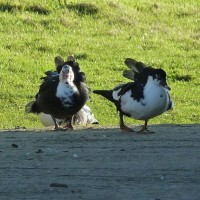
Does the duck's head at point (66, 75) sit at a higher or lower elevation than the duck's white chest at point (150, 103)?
lower

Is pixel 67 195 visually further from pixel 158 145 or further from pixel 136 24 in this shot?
pixel 136 24

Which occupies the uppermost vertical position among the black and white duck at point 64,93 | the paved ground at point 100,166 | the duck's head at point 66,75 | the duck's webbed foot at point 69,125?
the paved ground at point 100,166

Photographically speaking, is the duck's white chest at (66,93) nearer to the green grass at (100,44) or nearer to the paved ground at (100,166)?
the paved ground at (100,166)

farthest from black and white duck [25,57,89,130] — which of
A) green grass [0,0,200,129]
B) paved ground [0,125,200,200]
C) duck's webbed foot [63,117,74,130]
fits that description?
green grass [0,0,200,129]

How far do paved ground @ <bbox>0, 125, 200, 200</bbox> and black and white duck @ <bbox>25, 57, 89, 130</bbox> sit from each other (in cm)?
90

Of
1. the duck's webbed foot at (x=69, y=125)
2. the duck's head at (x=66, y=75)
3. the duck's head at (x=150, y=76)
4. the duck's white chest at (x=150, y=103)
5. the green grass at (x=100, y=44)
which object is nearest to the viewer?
the duck's white chest at (x=150, y=103)

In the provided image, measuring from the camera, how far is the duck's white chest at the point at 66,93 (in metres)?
14.1

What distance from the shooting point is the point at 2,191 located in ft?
28.6

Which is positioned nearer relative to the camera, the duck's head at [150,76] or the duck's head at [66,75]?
the duck's head at [150,76]

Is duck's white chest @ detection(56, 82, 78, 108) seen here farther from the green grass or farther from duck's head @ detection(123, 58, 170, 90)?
the green grass

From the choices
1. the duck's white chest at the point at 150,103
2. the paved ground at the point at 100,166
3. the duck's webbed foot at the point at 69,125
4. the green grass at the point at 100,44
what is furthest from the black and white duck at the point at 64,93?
the green grass at the point at 100,44

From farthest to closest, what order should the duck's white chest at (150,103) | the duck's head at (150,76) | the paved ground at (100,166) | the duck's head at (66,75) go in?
the duck's head at (66,75) → the duck's head at (150,76) → the duck's white chest at (150,103) → the paved ground at (100,166)

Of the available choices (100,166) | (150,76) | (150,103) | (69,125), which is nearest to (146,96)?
(150,103)

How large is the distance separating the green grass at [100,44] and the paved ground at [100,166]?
6.45 metres
